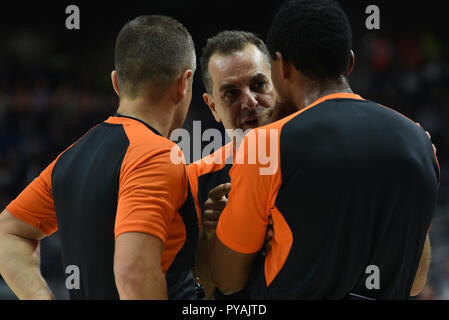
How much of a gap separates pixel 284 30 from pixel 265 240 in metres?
0.67

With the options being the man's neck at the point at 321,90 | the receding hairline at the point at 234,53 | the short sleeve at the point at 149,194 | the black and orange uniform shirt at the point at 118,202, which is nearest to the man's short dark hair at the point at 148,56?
the black and orange uniform shirt at the point at 118,202

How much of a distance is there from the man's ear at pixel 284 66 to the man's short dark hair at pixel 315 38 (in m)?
0.01

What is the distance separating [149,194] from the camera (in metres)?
1.39

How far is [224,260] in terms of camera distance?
5.16 feet

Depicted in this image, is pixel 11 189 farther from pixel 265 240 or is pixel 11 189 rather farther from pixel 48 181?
pixel 265 240

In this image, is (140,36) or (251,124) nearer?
(140,36)

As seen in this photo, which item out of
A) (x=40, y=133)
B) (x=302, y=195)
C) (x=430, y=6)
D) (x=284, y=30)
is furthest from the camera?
(x=430, y=6)

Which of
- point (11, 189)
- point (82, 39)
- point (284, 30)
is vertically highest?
point (82, 39)

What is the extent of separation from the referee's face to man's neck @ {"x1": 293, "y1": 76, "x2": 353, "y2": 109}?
0.83 meters

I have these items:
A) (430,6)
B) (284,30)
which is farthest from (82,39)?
(284,30)

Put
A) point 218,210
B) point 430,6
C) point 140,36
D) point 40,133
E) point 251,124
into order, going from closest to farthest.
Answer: point 140,36, point 218,210, point 251,124, point 40,133, point 430,6

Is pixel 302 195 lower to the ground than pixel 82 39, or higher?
lower

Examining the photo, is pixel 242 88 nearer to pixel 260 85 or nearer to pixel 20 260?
pixel 260 85

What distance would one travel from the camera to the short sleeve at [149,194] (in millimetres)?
1360
